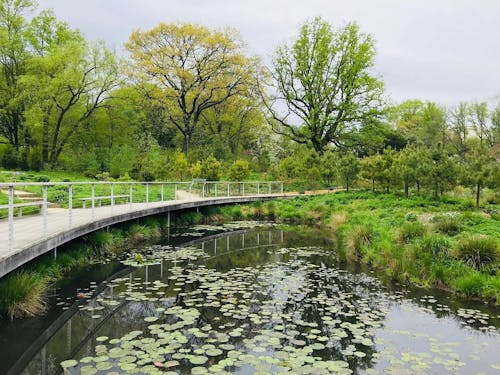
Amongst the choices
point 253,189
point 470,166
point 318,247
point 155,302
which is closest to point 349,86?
point 253,189

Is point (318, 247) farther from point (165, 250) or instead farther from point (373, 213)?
point (165, 250)

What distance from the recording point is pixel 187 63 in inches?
1411

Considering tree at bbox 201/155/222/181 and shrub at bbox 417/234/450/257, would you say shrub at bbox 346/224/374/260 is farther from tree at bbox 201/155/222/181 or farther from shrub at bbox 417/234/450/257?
tree at bbox 201/155/222/181

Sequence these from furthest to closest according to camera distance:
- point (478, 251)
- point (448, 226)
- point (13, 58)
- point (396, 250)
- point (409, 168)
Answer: point (13, 58), point (409, 168), point (448, 226), point (396, 250), point (478, 251)

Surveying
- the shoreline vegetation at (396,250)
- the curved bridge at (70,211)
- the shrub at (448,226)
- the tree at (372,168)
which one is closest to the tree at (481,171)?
the shoreline vegetation at (396,250)

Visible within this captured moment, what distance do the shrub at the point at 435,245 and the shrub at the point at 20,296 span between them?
8.84 m

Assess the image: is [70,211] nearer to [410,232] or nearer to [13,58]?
[410,232]

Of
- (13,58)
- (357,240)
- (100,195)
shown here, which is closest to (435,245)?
(357,240)

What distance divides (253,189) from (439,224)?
17068 millimetres

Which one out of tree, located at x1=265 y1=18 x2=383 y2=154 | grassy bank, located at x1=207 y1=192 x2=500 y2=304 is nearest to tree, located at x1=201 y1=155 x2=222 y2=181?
grassy bank, located at x1=207 y1=192 x2=500 y2=304

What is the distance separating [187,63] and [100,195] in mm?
19820

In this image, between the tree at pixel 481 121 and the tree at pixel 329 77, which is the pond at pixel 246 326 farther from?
the tree at pixel 481 121

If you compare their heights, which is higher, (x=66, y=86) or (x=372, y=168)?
(x=66, y=86)

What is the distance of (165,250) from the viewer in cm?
1323
